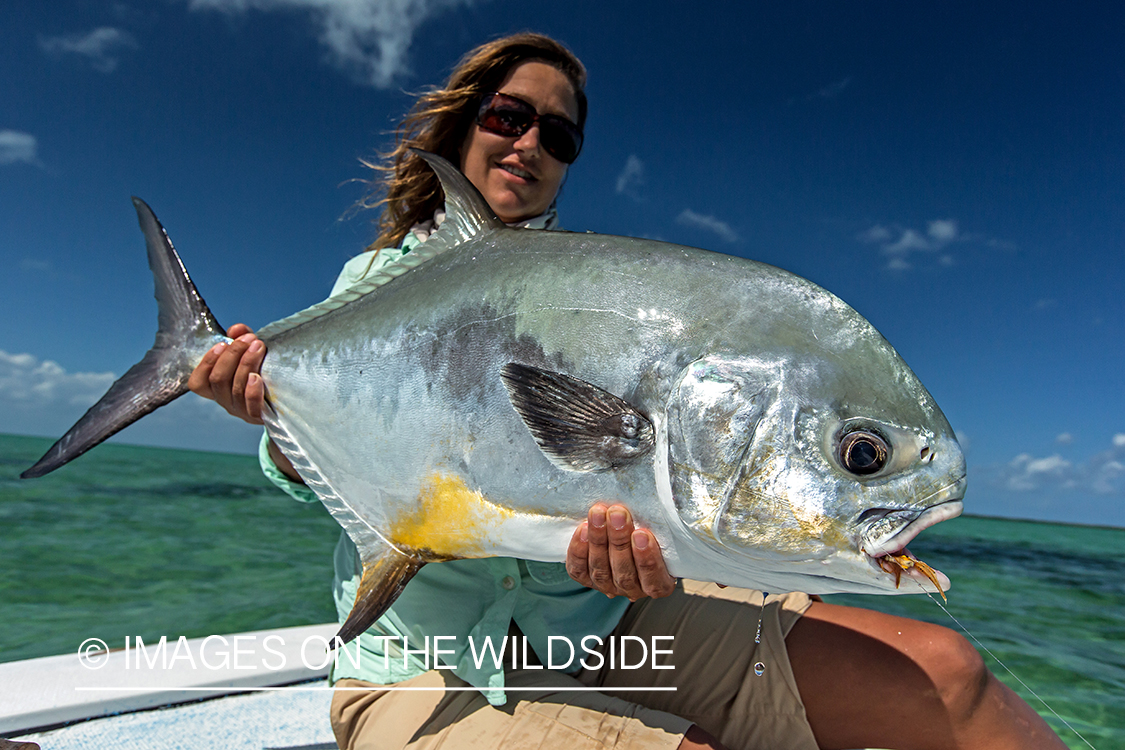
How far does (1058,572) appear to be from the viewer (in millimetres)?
16656

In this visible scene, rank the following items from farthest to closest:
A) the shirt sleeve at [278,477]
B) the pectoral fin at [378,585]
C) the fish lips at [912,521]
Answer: the shirt sleeve at [278,477]
the pectoral fin at [378,585]
the fish lips at [912,521]

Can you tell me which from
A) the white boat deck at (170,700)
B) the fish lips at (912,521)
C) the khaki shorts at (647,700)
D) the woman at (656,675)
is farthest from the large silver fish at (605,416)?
the white boat deck at (170,700)

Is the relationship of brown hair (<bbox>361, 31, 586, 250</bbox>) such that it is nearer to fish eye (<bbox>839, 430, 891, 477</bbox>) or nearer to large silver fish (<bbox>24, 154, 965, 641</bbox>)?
large silver fish (<bbox>24, 154, 965, 641</bbox>)

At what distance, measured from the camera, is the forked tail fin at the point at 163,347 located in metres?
1.71

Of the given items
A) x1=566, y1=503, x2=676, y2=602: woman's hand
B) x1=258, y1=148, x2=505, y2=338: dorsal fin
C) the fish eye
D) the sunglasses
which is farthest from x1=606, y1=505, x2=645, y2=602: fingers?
the sunglasses

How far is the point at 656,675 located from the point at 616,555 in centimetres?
82

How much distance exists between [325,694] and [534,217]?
7.61ft

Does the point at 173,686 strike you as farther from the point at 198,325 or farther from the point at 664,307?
the point at 664,307

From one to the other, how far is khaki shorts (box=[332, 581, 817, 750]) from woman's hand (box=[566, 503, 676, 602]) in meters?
0.43

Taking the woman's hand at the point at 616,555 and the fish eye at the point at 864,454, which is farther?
the woman's hand at the point at 616,555

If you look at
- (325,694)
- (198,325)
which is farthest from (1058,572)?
(198,325)

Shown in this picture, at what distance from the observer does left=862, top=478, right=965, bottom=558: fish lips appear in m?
1.04

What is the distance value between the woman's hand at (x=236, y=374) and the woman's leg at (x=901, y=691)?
1652 millimetres

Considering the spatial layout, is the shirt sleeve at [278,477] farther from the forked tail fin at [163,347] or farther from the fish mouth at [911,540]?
the fish mouth at [911,540]
